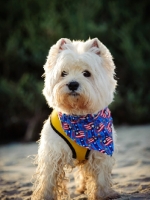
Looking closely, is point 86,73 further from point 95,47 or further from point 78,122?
point 78,122

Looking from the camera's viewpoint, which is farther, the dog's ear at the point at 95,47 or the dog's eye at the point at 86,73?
the dog's ear at the point at 95,47

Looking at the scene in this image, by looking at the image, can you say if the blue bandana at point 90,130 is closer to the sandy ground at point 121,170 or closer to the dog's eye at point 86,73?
the dog's eye at point 86,73

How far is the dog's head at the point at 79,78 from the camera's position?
342cm

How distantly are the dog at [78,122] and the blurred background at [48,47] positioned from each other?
486cm

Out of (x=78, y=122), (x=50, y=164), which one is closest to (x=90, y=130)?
(x=78, y=122)

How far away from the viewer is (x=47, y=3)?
9.38 metres

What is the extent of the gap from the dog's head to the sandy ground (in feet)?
Result: 3.09

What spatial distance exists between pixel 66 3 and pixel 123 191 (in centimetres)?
652

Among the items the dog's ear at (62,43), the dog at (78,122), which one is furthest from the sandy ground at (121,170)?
the dog's ear at (62,43)

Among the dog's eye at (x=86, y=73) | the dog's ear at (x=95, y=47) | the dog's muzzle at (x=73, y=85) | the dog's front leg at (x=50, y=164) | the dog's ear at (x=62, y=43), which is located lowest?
the dog's front leg at (x=50, y=164)

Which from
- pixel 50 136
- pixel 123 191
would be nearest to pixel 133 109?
pixel 123 191

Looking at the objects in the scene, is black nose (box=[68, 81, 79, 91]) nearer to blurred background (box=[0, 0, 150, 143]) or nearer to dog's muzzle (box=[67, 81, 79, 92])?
dog's muzzle (box=[67, 81, 79, 92])

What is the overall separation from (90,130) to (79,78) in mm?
561

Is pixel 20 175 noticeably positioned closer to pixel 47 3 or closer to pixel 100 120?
pixel 100 120
